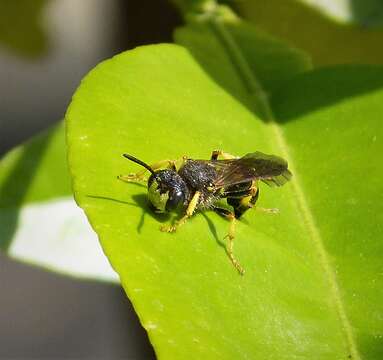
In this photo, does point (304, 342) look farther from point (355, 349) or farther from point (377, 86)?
point (377, 86)

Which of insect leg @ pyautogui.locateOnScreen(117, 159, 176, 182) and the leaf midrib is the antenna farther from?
the leaf midrib

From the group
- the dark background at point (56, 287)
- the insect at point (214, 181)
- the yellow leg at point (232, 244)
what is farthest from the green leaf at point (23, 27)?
the dark background at point (56, 287)

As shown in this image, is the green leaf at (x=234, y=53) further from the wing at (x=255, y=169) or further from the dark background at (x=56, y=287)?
the dark background at (x=56, y=287)

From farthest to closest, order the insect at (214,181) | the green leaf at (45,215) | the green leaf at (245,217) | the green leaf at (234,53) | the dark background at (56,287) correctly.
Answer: the dark background at (56,287) → the green leaf at (45,215) → the green leaf at (234,53) → the insect at (214,181) → the green leaf at (245,217)

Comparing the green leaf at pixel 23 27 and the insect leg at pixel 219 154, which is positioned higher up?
the insect leg at pixel 219 154

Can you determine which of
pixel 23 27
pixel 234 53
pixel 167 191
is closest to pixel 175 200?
pixel 167 191

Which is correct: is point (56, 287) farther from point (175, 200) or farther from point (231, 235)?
point (231, 235)
